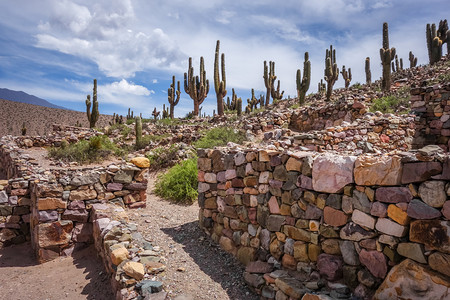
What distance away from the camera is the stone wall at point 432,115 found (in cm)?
649

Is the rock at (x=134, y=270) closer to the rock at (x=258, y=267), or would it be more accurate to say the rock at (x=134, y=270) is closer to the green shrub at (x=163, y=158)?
the rock at (x=258, y=267)

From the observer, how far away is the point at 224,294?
345 centimetres

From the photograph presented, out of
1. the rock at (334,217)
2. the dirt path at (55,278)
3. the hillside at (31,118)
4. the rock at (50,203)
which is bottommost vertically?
the dirt path at (55,278)

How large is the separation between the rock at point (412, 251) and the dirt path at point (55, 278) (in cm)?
373

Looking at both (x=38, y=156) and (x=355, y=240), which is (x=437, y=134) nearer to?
(x=355, y=240)

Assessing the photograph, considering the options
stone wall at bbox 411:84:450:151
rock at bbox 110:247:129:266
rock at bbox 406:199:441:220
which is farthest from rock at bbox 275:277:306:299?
stone wall at bbox 411:84:450:151

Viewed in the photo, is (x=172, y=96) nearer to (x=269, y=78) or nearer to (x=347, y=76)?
(x=269, y=78)

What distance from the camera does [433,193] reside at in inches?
84.0

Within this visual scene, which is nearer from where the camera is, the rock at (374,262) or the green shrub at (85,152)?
the rock at (374,262)

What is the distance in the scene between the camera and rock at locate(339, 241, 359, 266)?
106 inches

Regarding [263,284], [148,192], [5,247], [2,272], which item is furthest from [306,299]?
[5,247]

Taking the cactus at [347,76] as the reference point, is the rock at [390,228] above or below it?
below

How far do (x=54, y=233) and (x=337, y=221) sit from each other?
16.9 ft

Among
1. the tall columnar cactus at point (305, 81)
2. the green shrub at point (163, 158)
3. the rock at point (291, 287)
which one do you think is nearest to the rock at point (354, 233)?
the rock at point (291, 287)
